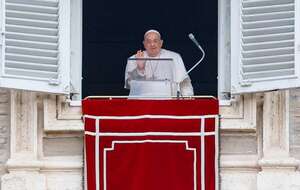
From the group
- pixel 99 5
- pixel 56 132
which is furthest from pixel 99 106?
pixel 99 5

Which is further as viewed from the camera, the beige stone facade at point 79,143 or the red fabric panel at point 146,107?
the beige stone facade at point 79,143

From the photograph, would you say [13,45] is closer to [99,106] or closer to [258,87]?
[99,106]

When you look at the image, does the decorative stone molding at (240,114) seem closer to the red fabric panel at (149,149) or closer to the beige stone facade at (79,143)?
the beige stone facade at (79,143)

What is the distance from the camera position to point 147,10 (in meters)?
14.1

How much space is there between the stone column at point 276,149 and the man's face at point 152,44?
964 millimetres

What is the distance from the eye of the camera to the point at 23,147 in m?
11.2

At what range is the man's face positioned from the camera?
1164cm

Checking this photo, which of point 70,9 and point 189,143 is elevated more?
point 70,9

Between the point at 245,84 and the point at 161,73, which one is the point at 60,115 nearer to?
the point at 161,73

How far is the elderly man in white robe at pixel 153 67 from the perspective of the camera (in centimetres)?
1149

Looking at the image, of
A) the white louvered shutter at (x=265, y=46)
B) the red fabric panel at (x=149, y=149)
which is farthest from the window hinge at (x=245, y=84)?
the red fabric panel at (x=149, y=149)

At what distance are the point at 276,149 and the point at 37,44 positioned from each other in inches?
77.4

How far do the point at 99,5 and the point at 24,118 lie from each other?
288cm

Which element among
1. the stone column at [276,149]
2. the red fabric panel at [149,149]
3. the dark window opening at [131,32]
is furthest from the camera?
the dark window opening at [131,32]
